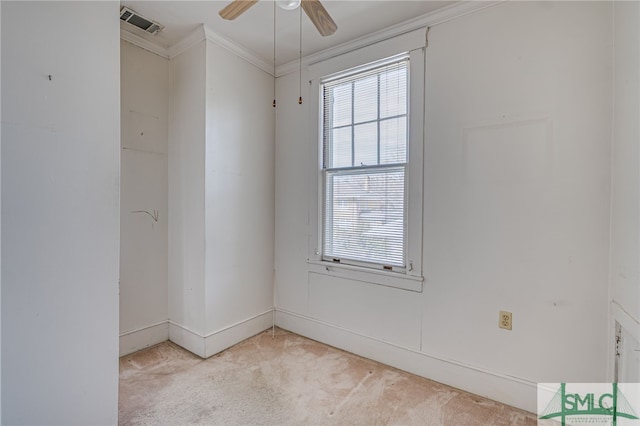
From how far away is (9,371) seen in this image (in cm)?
125

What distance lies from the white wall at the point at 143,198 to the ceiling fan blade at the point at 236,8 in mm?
1390

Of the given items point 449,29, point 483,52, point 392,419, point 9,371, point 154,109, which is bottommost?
point 392,419

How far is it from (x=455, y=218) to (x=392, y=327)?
3.29 feet

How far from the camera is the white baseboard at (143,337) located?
2.47 metres

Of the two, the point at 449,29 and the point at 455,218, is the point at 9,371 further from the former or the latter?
the point at 449,29

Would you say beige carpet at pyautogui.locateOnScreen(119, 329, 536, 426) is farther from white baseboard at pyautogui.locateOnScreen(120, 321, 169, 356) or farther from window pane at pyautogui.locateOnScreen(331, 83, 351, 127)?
window pane at pyautogui.locateOnScreen(331, 83, 351, 127)

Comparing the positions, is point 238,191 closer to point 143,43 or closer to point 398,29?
point 143,43

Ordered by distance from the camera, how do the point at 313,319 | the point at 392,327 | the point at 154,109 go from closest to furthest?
1. the point at 392,327
2. the point at 154,109
3. the point at 313,319

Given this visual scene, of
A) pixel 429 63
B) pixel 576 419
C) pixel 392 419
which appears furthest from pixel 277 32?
pixel 576 419

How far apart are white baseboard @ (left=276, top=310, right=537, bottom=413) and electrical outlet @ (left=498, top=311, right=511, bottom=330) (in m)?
0.32

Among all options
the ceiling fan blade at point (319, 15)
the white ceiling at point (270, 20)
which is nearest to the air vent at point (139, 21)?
the white ceiling at point (270, 20)

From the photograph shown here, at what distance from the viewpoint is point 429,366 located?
221cm

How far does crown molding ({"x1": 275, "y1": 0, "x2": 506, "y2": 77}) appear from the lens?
2.04m

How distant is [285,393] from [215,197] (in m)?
1.61
